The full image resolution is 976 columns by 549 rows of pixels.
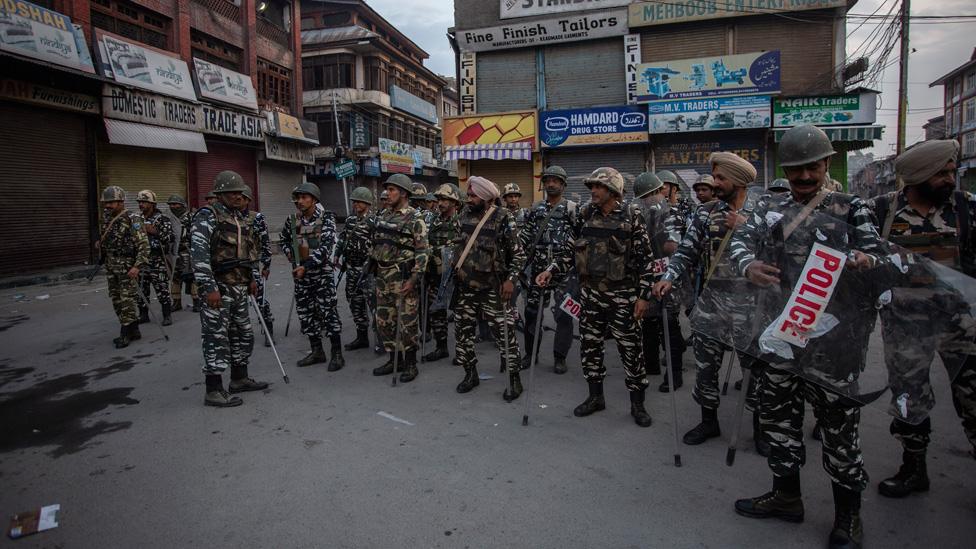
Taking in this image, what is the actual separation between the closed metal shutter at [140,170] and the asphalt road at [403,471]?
13071 millimetres

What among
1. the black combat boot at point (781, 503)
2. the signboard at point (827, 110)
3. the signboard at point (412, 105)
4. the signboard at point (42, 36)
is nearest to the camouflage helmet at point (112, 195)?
the black combat boot at point (781, 503)

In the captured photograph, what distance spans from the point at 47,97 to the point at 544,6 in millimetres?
13875

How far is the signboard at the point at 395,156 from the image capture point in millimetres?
31992

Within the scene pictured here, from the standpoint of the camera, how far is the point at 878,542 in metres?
2.64

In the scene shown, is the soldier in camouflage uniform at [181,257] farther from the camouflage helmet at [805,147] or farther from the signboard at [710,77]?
the signboard at [710,77]

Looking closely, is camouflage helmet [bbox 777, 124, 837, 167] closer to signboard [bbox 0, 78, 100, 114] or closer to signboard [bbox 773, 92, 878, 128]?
signboard [bbox 773, 92, 878, 128]

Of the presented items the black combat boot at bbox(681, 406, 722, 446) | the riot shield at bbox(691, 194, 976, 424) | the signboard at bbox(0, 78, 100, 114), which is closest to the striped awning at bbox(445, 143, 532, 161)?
the signboard at bbox(0, 78, 100, 114)

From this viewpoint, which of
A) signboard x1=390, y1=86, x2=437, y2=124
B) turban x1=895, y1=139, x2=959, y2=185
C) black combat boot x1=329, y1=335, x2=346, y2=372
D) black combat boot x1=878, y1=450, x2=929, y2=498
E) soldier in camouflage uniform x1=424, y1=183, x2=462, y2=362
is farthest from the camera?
signboard x1=390, y1=86, x2=437, y2=124

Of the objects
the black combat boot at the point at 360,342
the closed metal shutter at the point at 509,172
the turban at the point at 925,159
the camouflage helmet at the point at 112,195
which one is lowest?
the black combat boot at the point at 360,342

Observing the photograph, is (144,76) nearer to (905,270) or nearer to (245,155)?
(245,155)

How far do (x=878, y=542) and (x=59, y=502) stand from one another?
Result: 4334 millimetres

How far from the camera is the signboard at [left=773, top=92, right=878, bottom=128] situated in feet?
48.2

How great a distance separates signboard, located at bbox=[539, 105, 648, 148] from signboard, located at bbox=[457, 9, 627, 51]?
95.1 inches

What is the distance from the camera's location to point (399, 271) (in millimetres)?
5402
